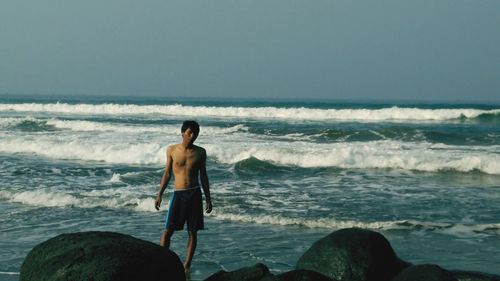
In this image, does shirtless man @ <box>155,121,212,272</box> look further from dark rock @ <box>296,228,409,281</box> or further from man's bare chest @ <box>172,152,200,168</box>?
dark rock @ <box>296,228,409,281</box>

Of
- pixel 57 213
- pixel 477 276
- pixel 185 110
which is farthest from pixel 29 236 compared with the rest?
pixel 185 110

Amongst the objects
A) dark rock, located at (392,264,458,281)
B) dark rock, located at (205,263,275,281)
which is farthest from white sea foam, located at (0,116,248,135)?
dark rock, located at (392,264,458,281)

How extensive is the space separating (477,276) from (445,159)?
12.7m

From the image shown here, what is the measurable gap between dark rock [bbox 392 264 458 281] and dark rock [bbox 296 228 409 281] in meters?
0.61

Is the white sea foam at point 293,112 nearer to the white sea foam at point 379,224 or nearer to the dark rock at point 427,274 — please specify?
the white sea foam at point 379,224

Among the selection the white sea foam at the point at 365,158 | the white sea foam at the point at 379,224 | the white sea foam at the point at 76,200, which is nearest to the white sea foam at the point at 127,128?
the white sea foam at the point at 365,158

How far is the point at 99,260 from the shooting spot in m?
4.31

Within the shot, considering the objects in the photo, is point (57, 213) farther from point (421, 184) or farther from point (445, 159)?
point (445, 159)

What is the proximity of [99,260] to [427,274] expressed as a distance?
2.61 metres

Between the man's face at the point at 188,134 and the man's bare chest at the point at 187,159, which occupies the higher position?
the man's face at the point at 188,134

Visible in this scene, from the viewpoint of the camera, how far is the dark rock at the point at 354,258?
547 cm

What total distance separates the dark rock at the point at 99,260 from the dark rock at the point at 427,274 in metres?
1.88

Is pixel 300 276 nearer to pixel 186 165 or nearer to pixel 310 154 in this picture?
pixel 186 165

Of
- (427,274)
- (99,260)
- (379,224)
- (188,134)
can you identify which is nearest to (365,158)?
(379,224)
